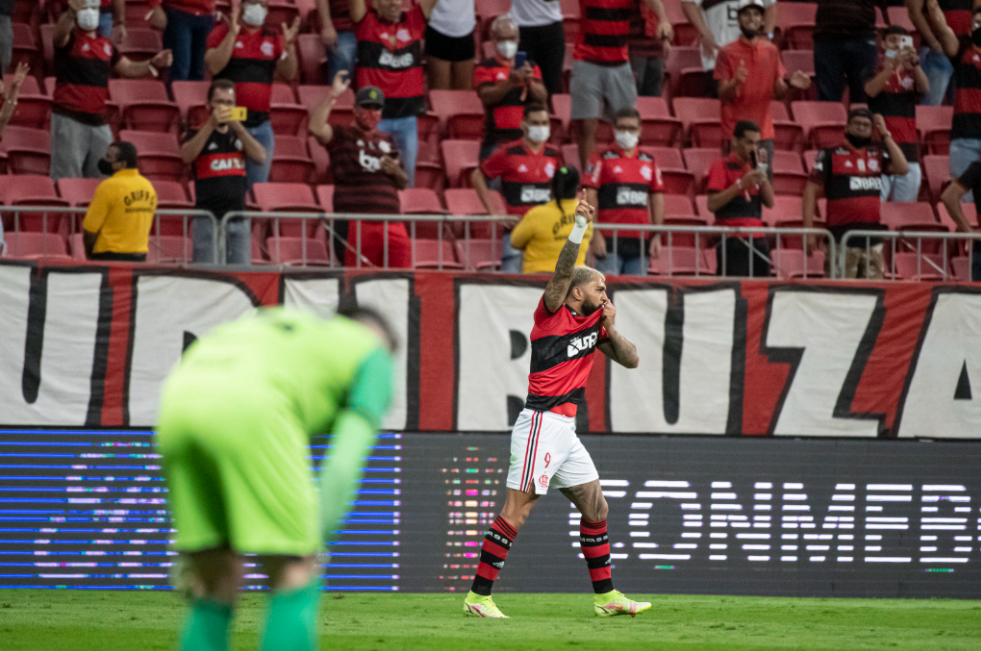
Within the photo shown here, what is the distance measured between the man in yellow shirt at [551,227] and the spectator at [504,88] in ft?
7.27

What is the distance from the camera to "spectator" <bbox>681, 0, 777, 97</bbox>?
15828mm

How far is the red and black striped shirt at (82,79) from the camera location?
14.0 meters

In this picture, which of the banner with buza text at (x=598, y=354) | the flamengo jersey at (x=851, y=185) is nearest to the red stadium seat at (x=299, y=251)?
the banner with buza text at (x=598, y=354)

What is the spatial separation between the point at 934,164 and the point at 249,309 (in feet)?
31.5

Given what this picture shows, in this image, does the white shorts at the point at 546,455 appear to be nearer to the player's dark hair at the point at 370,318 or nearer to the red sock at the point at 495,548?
the red sock at the point at 495,548

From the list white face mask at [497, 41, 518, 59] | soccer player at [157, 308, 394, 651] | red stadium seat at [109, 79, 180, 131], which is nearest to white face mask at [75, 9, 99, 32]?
red stadium seat at [109, 79, 180, 131]

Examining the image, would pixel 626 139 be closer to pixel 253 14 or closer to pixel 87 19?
pixel 253 14

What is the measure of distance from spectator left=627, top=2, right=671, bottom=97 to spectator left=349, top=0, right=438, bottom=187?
2967mm

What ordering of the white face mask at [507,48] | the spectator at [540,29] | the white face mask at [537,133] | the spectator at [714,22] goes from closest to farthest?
the white face mask at [537,133] < the white face mask at [507,48] < the spectator at [540,29] < the spectator at [714,22]

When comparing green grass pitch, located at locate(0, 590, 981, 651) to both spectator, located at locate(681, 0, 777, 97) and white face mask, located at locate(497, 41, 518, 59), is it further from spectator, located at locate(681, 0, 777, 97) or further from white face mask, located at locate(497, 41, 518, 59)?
spectator, located at locate(681, 0, 777, 97)

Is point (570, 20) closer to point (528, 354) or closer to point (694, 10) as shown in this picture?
point (694, 10)

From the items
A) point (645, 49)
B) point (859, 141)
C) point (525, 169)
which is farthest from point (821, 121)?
point (525, 169)

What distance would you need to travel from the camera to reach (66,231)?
12.7 metres

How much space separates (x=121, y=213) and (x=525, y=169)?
13.3ft
